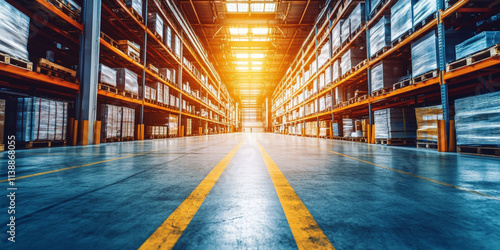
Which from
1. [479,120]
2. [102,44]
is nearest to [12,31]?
[102,44]

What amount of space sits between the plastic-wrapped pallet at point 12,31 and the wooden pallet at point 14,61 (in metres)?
0.14

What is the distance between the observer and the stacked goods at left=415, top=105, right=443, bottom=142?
207 inches

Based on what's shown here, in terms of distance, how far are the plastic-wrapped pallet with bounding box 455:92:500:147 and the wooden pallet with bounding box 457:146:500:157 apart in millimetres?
84

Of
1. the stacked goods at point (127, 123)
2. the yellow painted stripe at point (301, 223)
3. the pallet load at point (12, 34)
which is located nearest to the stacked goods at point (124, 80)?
the stacked goods at point (127, 123)

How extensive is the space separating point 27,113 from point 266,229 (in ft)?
23.1

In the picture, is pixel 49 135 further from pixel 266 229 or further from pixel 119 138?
pixel 266 229

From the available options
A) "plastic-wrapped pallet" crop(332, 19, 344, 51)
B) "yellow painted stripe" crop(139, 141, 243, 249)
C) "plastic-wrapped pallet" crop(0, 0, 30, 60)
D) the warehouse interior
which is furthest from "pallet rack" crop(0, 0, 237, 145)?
"plastic-wrapped pallet" crop(332, 19, 344, 51)

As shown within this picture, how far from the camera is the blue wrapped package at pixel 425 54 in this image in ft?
17.0

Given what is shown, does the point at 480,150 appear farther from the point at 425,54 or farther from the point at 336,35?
the point at 336,35

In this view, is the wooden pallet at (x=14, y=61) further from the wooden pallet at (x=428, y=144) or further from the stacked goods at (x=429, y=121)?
the wooden pallet at (x=428, y=144)

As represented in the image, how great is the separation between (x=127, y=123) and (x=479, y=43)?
1131 cm

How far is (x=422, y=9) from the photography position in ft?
18.1

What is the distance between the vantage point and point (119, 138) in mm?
7918

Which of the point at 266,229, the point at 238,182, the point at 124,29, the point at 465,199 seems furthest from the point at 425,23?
the point at 124,29
